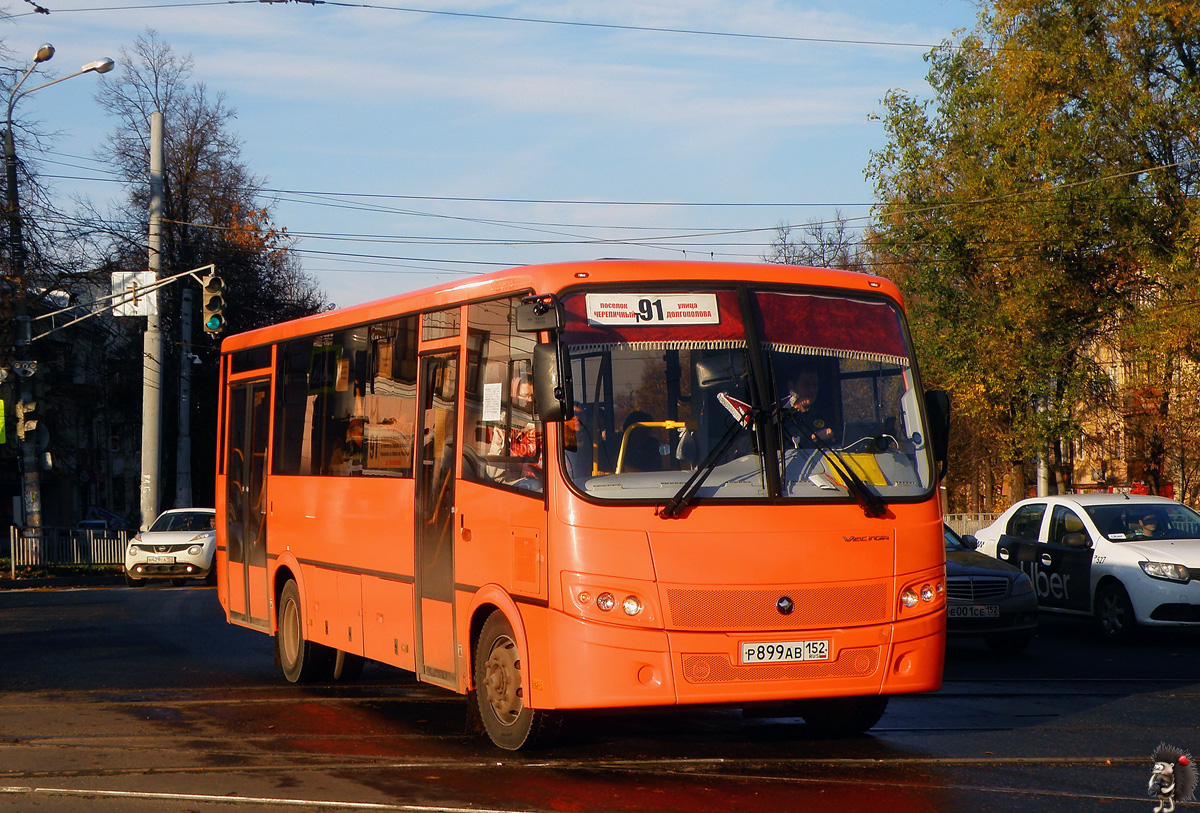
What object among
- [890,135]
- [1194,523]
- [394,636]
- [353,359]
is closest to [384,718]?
Answer: [394,636]

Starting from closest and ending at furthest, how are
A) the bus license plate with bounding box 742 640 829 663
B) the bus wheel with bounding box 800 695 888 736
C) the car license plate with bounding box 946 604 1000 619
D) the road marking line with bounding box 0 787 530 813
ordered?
the road marking line with bounding box 0 787 530 813 → the bus license plate with bounding box 742 640 829 663 → the bus wheel with bounding box 800 695 888 736 → the car license plate with bounding box 946 604 1000 619

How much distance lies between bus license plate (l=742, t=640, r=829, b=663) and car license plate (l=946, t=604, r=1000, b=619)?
22.8 feet

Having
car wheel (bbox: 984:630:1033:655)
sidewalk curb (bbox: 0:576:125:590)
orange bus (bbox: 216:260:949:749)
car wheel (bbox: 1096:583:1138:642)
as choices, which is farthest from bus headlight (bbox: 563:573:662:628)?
sidewalk curb (bbox: 0:576:125:590)

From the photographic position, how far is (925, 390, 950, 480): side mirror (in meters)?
9.05

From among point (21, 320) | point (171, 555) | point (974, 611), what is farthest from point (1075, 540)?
point (21, 320)

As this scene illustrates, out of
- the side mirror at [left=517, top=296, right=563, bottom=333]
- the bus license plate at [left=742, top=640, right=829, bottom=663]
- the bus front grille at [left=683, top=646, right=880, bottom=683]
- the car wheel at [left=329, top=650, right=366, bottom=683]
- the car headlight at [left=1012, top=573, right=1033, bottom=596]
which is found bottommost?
the car wheel at [left=329, top=650, right=366, bottom=683]

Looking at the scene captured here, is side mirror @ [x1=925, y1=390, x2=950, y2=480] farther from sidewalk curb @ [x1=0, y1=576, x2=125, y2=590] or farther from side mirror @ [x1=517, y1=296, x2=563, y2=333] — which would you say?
sidewalk curb @ [x1=0, y1=576, x2=125, y2=590]

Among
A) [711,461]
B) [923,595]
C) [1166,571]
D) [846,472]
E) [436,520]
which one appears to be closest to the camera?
[711,461]

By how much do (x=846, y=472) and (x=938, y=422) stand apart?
3.10ft

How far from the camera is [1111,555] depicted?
54.4ft

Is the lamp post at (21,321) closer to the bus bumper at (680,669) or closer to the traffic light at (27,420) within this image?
the traffic light at (27,420)

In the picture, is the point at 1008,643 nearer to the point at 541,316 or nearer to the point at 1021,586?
the point at 1021,586

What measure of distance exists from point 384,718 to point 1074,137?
93.5 feet

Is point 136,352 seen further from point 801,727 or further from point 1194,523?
point 801,727
